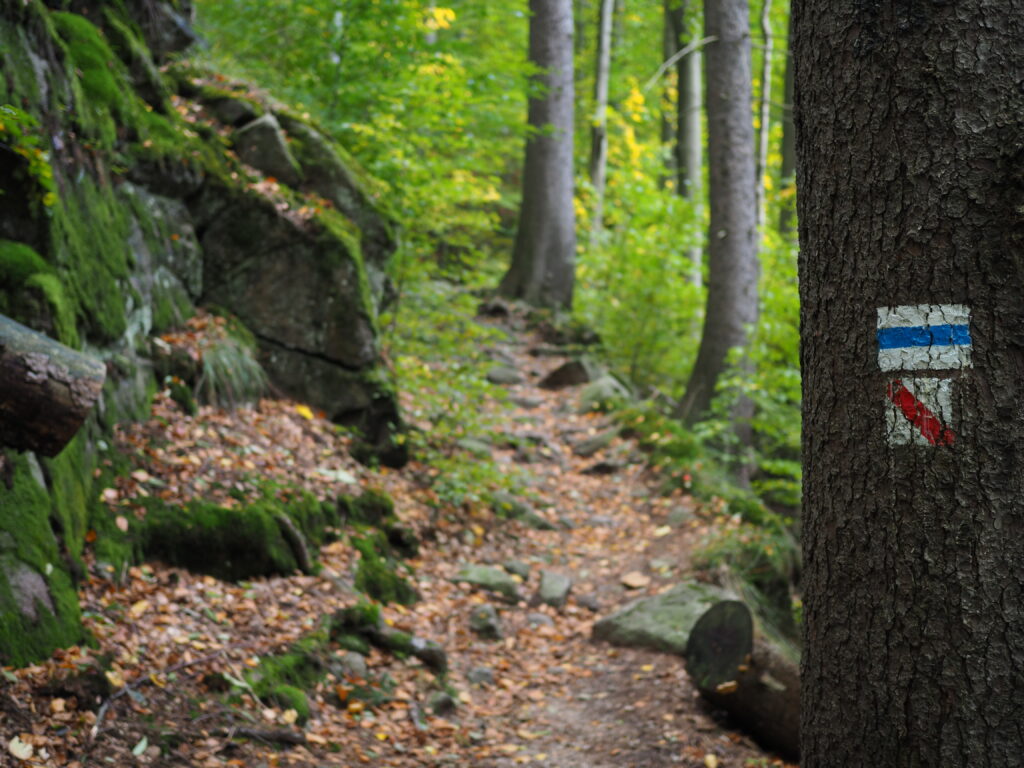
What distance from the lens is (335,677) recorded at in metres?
4.74

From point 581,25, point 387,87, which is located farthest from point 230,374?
point 581,25

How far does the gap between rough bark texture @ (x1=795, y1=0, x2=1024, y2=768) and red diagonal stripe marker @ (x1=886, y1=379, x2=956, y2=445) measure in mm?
21

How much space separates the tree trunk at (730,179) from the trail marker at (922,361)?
7.41 m

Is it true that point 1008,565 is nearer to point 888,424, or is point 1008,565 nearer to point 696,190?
point 888,424

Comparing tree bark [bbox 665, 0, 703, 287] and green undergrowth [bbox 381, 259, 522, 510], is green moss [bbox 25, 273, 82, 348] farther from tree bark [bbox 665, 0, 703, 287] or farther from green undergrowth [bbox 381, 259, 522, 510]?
tree bark [bbox 665, 0, 703, 287]

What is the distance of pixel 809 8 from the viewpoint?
2297mm

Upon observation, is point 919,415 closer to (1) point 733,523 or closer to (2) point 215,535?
(2) point 215,535

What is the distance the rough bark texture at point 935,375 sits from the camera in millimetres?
1942

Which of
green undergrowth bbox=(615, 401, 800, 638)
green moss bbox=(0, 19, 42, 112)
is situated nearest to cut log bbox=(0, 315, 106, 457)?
green moss bbox=(0, 19, 42, 112)

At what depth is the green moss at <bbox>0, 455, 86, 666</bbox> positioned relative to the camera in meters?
3.38

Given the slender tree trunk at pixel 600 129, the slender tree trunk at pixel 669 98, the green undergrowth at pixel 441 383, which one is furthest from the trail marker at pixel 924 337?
the slender tree trunk at pixel 669 98

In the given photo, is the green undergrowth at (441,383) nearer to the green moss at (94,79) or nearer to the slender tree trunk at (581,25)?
the green moss at (94,79)

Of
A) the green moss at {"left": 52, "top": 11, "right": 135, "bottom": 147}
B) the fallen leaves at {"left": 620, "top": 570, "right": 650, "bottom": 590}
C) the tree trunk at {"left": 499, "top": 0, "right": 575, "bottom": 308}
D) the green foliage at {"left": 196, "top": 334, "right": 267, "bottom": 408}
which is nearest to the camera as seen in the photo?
the green moss at {"left": 52, "top": 11, "right": 135, "bottom": 147}

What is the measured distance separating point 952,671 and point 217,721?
3.21 metres
